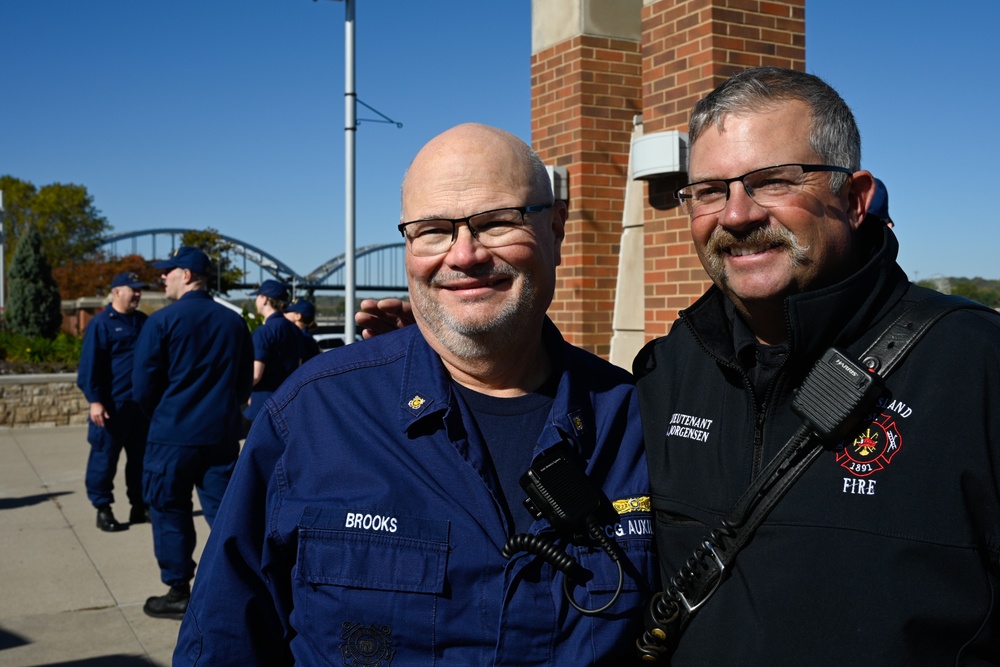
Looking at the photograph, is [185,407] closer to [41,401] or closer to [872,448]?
[872,448]

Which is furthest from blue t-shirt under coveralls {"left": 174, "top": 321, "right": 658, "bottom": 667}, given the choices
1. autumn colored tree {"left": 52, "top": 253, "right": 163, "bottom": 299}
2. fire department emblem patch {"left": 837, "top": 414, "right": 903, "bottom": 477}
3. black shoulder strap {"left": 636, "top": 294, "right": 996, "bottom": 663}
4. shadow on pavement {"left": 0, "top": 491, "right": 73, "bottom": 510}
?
autumn colored tree {"left": 52, "top": 253, "right": 163, "bottom": 299}

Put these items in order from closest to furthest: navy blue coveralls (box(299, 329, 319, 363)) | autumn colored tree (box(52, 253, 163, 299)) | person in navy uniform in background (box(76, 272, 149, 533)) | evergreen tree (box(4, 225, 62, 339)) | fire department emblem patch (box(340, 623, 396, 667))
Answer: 1. fire department emblem patch (box(340, 623, 396, 667))
2. person in navy uniform in background (box(76, 272, 149, 533))
3. navy blue coveralls (box(299, 329, 319, 363))
4. evergreen tree (box(4, 225, 62, 339))
5. autumn colored tree (box(52, 253, 163, 299))

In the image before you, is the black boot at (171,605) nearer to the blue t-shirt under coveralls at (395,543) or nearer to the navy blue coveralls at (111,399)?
the navy blue coveralls at (111,399)

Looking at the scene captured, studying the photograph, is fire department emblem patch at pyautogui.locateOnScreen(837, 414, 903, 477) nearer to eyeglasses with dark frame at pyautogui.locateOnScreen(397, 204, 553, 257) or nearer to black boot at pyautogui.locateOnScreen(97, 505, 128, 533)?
eyeglasses with dark frame at pyautogui.locateOnScreen(397, 204, 553, 257)

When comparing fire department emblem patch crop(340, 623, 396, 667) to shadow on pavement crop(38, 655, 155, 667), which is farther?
shadow on pavement crop(38, 655, 155, 667)

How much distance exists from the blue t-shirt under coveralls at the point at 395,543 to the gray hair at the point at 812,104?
2.42 feet

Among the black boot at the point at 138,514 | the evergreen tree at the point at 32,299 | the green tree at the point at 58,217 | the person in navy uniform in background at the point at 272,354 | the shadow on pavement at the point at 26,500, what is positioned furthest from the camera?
the green tree at the point at 58,217

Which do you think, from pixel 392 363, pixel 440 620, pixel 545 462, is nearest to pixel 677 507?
pixel 545 462

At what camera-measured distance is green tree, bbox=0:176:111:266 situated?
172ft

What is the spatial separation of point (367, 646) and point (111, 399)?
21.5 feet

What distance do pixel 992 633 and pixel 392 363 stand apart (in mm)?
1360

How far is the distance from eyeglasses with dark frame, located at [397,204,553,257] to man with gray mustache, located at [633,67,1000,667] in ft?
1.32

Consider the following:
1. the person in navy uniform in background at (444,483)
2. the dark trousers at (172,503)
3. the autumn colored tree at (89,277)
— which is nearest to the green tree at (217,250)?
the autumn colored tree at (89,277)

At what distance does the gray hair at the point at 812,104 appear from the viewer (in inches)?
74.9
